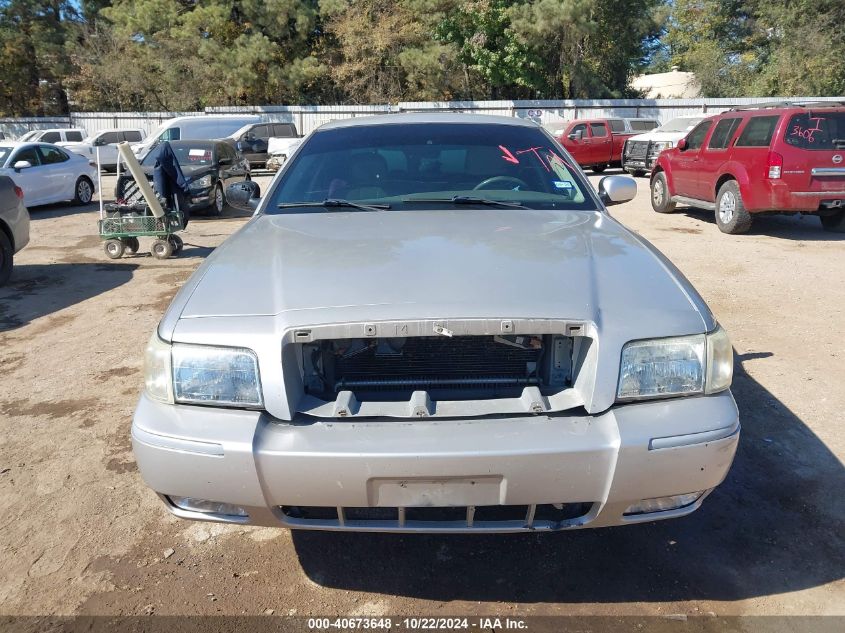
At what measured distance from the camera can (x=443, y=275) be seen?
237cm

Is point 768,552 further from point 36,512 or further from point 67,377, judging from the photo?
point 67,377

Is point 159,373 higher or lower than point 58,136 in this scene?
higher

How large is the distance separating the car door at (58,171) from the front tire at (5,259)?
23.0 feet

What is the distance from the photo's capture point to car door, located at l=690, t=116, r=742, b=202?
9938 mm

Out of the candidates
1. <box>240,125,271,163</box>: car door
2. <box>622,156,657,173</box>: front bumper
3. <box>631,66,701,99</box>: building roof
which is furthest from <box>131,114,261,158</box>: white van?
<box>631,66,701,99</box>: building roof

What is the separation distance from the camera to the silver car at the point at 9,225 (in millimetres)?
7422

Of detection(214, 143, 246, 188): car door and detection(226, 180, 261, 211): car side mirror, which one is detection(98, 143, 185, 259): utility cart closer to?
detection(214, 143, 246, 188): car door

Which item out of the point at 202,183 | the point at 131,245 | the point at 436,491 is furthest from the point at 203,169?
the point at 436,491

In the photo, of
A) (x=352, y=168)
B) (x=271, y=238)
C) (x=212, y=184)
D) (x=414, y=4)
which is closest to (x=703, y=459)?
(x=271, y=238)

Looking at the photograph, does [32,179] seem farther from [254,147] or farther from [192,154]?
[254,147]

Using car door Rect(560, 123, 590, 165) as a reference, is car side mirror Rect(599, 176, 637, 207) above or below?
above

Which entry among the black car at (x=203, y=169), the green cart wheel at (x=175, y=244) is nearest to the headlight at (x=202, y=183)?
the black car at (x=203, y=169)

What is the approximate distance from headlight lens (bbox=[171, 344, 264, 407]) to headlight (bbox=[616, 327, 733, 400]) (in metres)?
1.19

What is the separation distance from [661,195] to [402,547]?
10941mm
